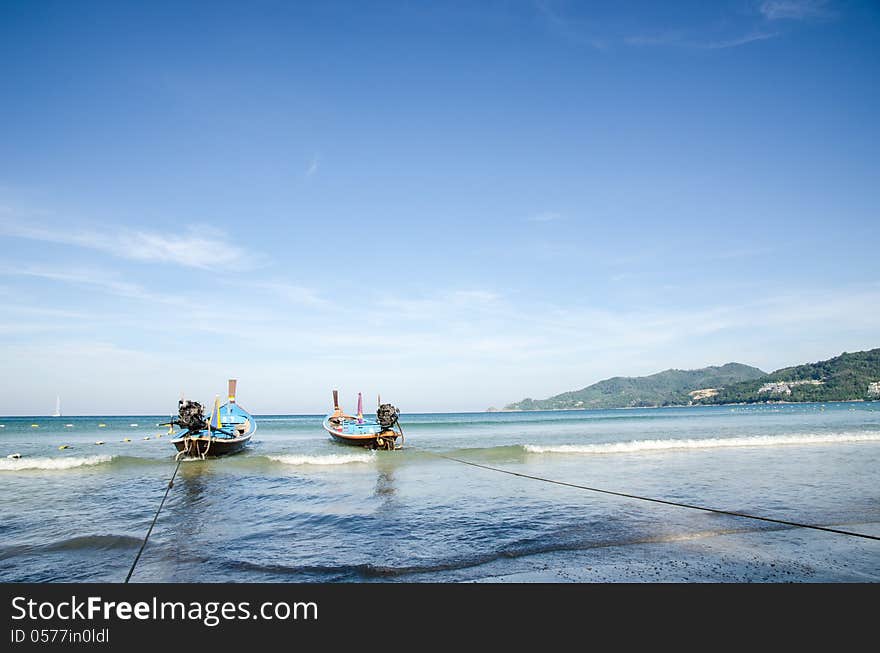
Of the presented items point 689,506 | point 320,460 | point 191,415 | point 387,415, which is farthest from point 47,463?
point 689,506

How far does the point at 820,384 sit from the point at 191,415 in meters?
164

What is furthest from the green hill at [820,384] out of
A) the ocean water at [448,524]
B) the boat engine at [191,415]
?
the boat engine at [191,415]

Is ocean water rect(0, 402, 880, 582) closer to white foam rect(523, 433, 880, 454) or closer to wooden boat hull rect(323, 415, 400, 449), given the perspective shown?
white foam rect(523, 433, 880, 454)

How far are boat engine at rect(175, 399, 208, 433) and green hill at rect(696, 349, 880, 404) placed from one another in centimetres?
14765

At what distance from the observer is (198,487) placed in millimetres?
16516

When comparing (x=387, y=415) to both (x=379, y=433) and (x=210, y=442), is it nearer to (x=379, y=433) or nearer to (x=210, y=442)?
(x=379, y=433)

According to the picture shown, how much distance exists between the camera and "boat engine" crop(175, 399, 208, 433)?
2428 centimetres

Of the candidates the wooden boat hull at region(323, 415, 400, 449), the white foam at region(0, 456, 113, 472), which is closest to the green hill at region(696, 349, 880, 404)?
the wooden boat hull at region(323, 415, 400, 449)

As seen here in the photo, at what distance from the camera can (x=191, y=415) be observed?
2425 centimetres

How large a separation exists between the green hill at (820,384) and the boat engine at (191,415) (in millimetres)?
147655

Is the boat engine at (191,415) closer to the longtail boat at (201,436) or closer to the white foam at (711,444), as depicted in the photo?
the longtail boat at (201,436)
